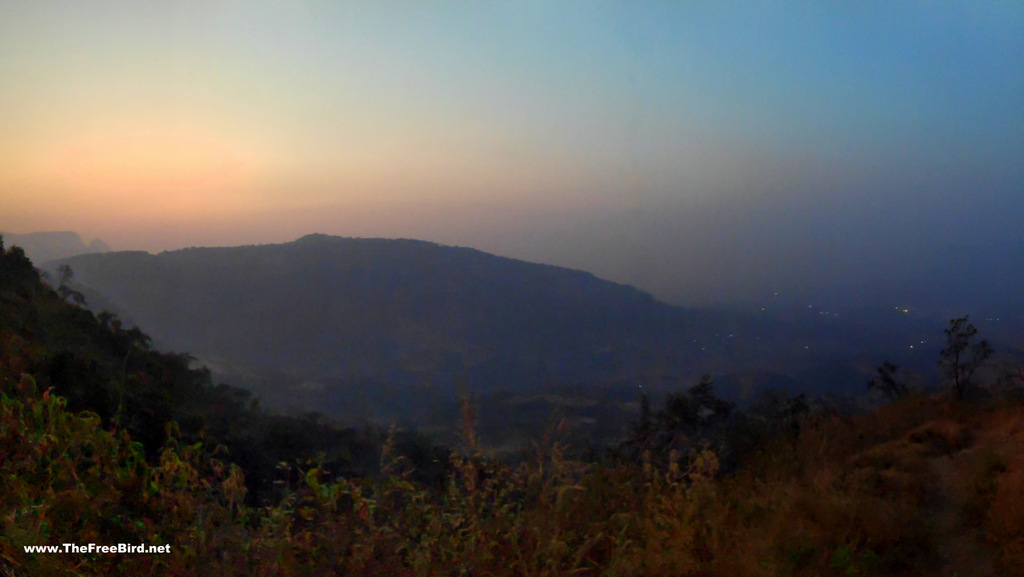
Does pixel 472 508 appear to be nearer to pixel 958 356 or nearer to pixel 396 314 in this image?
pixel 958 356

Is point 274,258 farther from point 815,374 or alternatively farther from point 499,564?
point 499,564

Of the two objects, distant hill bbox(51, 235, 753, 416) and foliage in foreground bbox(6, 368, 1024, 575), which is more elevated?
foliage in foreground bbox(6, 368, 1024, 575)


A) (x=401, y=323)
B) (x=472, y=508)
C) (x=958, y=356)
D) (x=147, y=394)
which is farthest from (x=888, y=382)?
(x=401, y=323)

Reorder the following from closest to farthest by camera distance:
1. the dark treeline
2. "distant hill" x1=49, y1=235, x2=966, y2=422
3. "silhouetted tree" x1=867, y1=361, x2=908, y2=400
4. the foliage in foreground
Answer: the foliage in foreground < the dark treeline < "silhouetted tree" x1=867, y1=361, x2=908, y2=400 < "distant hill" x1=49, y1=235, x2=966, y2=422

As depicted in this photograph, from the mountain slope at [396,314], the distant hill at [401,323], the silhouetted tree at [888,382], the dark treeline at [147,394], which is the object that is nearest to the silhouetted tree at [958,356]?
the silhouetted tree at [888,382]

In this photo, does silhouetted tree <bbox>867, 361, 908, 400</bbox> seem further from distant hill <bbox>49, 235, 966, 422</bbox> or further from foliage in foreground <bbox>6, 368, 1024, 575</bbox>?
distant hill <bbox>49, 235, 966, 422</bbox>

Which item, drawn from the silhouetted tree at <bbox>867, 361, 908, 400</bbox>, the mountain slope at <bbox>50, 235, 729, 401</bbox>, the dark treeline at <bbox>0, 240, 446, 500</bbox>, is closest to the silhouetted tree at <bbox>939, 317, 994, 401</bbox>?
the silhouetted tree at <bbox>867, 361, 908, 400</bbox>
